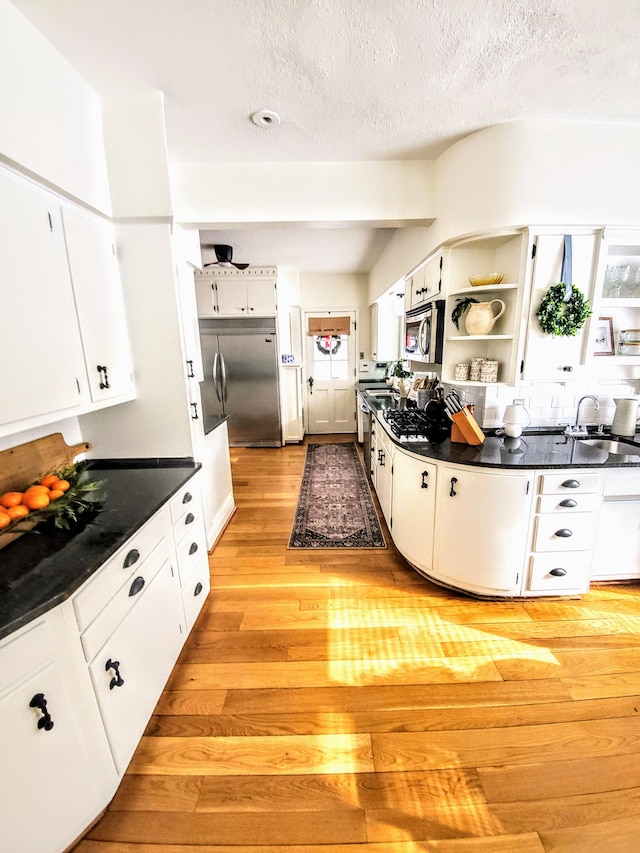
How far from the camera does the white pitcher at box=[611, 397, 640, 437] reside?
2184 mm

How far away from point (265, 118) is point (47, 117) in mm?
1040

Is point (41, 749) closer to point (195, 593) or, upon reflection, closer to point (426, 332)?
point (195, 593)

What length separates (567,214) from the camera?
6.41 ft

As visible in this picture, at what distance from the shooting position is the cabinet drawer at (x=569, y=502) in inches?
72.9

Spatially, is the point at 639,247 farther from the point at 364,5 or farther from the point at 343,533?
the point at 343,533

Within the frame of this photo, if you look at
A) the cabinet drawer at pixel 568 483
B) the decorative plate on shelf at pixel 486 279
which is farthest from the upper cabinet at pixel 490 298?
the cabinet drawer at pixel 568 483

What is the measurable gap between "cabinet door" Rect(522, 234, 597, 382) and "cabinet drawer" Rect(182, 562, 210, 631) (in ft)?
7.96

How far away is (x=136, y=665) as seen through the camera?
4.20 feet

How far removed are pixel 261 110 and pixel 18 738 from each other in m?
2.74

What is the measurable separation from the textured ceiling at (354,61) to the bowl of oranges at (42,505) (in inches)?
72.8

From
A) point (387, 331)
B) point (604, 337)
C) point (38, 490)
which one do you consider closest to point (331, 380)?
point (387, 331)

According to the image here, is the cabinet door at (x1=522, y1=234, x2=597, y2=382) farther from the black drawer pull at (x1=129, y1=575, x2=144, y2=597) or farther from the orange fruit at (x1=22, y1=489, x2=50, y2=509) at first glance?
the orange fruit at (x1=22, y1=489, x2=50, y2=509)

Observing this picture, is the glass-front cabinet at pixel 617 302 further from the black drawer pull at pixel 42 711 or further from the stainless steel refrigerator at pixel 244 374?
the stainless steel refrigerator at pixel 244 374

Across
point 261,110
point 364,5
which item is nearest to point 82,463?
point 261,110
